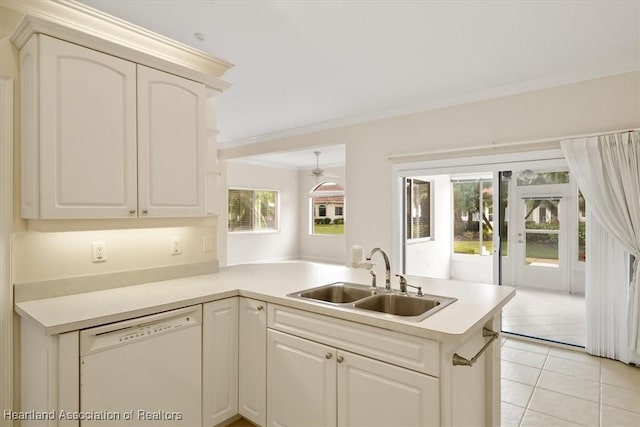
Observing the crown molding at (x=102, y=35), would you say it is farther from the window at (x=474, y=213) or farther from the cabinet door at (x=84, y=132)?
the window at (x=474, y=213)

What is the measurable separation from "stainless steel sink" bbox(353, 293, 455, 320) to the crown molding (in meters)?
1.76

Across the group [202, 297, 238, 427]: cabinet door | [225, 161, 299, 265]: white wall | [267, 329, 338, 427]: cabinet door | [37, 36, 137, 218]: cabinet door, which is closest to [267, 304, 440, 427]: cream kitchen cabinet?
[267, 329, 338, 427]: cabinet door

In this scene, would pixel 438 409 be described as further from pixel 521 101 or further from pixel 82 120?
pixel 521 101

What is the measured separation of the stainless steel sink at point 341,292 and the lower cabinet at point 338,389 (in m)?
0.38

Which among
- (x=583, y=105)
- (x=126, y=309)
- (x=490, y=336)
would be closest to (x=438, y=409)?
(x=490, y=336)

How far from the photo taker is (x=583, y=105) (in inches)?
130

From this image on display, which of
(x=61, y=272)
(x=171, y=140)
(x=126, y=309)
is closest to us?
(x=126, y=309)

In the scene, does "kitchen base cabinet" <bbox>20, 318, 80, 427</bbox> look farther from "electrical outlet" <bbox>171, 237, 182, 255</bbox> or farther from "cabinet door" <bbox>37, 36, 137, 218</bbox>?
"electrical outlet" <bbox>171, 237, 182, 255</bbox>

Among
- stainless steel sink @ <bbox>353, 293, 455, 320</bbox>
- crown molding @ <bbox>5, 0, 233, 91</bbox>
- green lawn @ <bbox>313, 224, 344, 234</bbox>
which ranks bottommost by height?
stainless steel sink @ <bbox>353, 293, 455, 320</bbox>

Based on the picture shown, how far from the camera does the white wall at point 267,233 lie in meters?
8.13

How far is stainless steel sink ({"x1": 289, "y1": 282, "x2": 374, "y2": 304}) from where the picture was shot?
2.20m

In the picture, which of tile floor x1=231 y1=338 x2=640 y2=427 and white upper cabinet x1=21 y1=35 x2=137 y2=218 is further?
tile floor x1=231 y1=338 x2=640 y2=427

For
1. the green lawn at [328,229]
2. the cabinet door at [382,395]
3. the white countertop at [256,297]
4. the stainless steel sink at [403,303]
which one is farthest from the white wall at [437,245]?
the green lawn at [328,229]

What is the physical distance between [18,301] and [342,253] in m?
7.32
